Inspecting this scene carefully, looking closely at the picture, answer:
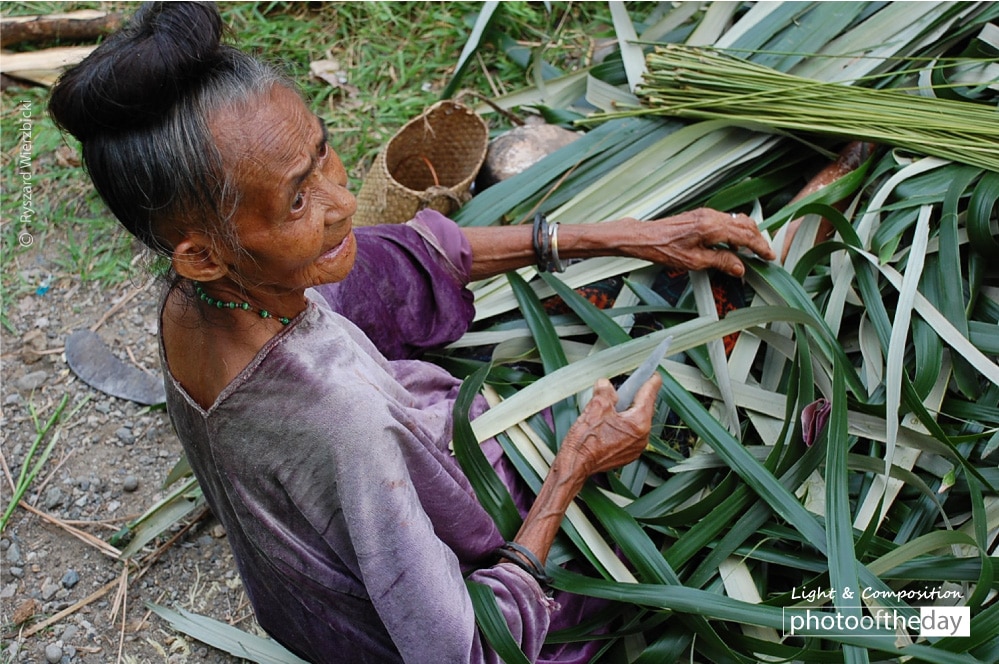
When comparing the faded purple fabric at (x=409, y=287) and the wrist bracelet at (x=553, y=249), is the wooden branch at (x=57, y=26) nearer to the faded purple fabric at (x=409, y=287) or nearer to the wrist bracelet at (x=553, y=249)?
the faded purple fabric at (x=409, y=287)

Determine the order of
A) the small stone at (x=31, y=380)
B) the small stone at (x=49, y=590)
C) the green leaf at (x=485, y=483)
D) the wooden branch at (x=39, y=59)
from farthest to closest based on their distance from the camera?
the wooden branch at (x=39, y=59), the small stone at (x=31, y=380), the small stone at (x=49, y=590), the green leaf at (x=485, y=483)

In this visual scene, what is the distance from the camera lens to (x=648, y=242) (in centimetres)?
205

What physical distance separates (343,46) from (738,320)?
2.05 metres

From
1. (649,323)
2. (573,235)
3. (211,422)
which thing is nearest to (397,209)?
(573,235)

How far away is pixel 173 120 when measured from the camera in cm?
120

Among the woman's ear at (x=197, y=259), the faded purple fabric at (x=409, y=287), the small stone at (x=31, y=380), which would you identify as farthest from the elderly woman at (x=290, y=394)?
the small stone at (x=31, y=380)

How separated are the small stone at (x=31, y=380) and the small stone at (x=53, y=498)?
0.37 metres

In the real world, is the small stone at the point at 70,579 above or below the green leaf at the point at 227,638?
below

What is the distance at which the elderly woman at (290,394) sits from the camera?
1221mm

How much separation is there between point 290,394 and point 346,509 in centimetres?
19

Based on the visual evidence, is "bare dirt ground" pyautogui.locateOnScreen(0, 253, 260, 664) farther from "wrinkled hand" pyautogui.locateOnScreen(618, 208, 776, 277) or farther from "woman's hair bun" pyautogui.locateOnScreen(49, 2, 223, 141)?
"wrinkled hand" pyautogui.locateOnScreen(618, 208, 776, 277)

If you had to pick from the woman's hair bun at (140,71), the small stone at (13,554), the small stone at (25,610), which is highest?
the woman's hair bun at (140,71)

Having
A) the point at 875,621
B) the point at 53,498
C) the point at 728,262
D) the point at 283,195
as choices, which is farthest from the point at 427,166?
the point at 875,621

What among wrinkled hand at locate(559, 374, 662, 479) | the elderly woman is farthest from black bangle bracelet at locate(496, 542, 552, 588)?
wrinkled hand at locate(559, 374, 662, 479)
